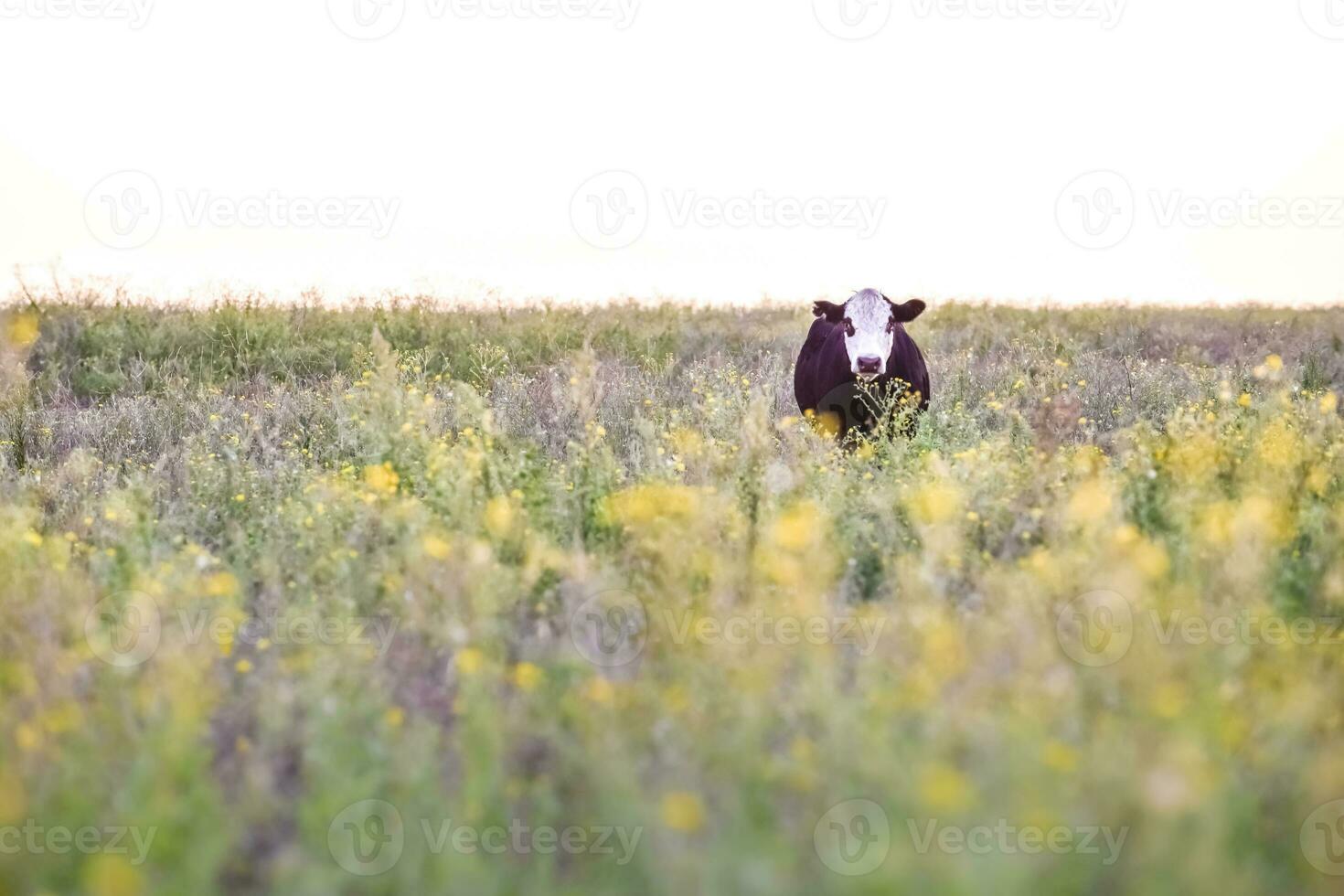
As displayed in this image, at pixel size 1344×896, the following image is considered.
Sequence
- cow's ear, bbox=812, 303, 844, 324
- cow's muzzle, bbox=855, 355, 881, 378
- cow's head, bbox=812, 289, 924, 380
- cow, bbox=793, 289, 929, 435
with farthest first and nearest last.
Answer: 1. cow's ear, bbox=812, 303, 844, 324
2. cow's head, bbox=812, 289, 924, 380
3. cow, bbox=793, 289, 929, 435
4. cow's muzzle, bbox=855, 355, 881, 378

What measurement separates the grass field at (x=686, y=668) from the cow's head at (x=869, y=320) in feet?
5.11

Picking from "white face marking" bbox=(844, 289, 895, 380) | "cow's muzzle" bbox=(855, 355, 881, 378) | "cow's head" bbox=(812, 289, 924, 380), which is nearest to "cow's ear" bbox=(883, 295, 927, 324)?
"cow's head" bbox=(812, 289, 924, 380)

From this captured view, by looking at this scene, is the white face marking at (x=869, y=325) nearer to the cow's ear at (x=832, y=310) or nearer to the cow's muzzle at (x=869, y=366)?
the cow's ear at (x=832, y=310)

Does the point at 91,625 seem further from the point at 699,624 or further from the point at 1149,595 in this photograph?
the point at 1149,595

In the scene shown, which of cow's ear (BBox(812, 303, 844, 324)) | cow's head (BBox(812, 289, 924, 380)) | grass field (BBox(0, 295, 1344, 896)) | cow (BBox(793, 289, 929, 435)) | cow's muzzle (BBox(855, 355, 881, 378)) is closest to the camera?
grass field (BBox(0, 295, 1344, 896))

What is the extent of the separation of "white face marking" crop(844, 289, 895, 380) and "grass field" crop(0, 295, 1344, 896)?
5.11 feet

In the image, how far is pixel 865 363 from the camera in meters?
7.46

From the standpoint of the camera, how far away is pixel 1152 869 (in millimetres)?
2277

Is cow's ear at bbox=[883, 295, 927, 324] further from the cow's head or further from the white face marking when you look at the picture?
the white face marking

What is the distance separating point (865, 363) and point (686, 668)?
4.64 m

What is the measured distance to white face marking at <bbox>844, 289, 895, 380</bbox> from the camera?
791 centimetres

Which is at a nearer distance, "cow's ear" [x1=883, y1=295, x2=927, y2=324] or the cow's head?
the cow's head

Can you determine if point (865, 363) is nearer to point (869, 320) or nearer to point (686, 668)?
point (869, 320)

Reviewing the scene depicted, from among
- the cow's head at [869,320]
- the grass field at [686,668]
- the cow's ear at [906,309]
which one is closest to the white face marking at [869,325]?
the cow's head at [869,320]
